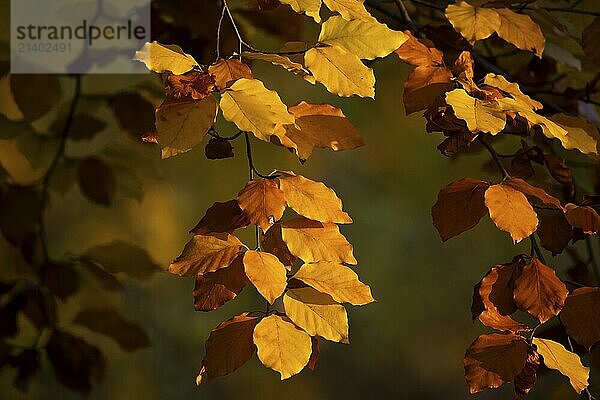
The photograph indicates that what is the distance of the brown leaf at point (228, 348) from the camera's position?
47 cm

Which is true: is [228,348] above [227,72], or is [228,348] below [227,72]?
below

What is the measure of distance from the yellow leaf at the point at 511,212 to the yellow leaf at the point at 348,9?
0.43 feet

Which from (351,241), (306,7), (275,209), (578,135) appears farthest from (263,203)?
(351,241)

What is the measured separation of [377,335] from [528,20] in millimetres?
545

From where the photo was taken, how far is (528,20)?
24.9 inches

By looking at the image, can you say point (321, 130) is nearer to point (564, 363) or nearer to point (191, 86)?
point (191, 86)

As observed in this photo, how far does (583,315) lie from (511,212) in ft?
0.32

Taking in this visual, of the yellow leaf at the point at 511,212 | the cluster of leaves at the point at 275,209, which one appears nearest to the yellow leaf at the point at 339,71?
the cluster of leaves at the point at 275,209

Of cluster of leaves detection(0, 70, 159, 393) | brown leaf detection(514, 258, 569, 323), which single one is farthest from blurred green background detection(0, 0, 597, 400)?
brown leaf detection(514, 258, 569, 323)

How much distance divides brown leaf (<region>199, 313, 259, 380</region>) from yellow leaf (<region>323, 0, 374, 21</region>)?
0.62ft

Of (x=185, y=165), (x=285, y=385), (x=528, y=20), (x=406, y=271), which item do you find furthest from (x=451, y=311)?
(x=528, y=20)

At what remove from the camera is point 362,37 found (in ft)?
1.61

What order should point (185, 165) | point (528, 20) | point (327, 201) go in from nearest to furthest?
point (327, 201) < point (528, 20) < point (185, 165)

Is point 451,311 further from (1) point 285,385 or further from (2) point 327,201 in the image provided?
(2) point 327,201
